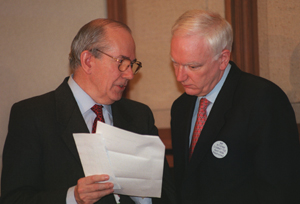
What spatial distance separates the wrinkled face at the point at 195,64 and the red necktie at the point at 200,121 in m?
0.11

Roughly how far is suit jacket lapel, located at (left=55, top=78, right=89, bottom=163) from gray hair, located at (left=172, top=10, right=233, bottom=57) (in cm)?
85

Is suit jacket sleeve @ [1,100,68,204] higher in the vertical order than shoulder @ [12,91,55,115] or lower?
lower

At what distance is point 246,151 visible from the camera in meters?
2.04

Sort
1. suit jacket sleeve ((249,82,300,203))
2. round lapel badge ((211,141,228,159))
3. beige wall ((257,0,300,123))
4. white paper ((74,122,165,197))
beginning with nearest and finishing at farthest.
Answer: white paper ((74,122,165,197)) < suit jacket sleeve ((249,82,300,203)) < round lapel badge ((211,141,228,159)) < beige wall ((257,0,300,123))

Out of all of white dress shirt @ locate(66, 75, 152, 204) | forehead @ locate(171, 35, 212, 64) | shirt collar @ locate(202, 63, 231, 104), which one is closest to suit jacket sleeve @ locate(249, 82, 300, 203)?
shirt collar @ locate(202, 63, 231, 104)

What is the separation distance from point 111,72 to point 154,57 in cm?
108

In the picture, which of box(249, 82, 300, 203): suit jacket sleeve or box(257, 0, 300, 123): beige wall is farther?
box(257, 0, 300, 123): beige wall

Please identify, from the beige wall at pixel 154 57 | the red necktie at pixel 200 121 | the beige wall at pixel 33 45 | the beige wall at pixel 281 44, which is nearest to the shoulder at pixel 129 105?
the red necktie at pixel 200 121

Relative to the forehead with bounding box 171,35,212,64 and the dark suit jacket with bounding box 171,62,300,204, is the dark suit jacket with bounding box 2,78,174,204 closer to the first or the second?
the dark suit jacket with bounding box 171,62,300,204

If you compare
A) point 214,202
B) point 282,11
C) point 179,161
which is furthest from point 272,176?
point 282,11

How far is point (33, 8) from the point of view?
10.8ft

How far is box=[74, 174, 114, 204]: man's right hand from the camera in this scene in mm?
1782

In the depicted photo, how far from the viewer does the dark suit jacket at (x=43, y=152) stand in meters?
1.96

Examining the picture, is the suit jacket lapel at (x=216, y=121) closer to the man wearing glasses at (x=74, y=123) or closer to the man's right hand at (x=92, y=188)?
the man wearing glasses at (x=74, y=123)
